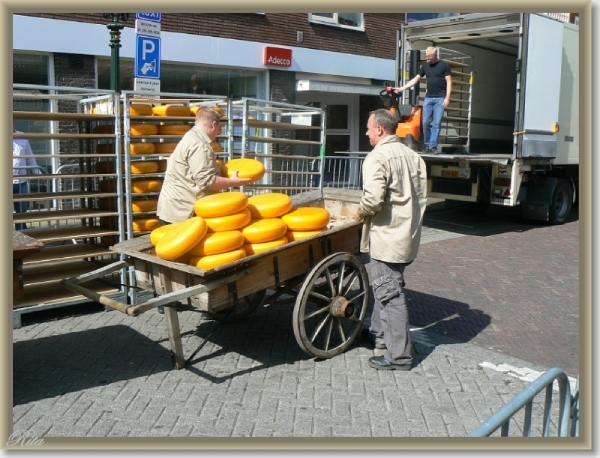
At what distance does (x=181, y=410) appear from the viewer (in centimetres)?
444

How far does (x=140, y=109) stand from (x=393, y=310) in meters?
3.35

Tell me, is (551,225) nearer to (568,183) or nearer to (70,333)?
(568,183)

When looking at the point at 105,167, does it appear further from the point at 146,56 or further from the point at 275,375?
the point at 275,375

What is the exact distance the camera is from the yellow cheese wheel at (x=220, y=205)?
4.88 metres

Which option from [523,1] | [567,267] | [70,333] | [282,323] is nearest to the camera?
[523,1]

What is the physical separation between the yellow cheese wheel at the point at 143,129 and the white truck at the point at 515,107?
5.15m

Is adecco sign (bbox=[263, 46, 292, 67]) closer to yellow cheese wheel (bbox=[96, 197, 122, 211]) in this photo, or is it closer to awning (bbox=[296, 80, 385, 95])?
awning (bbox=[296, 80, 385, 95])

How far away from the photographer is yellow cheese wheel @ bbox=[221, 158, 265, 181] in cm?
576

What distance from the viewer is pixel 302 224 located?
5316mm

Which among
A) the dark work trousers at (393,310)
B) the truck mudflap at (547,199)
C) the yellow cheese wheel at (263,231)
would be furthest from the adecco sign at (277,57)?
the dark work trousers at (393,310)

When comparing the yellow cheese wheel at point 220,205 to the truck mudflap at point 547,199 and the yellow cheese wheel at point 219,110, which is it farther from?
the truck mudflap at point 547,199

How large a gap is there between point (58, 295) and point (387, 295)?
10.9 ft

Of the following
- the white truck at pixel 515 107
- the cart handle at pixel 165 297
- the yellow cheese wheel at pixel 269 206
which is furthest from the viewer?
the white truck at pixel 515 107

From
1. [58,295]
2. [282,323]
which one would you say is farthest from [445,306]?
[58,295]
